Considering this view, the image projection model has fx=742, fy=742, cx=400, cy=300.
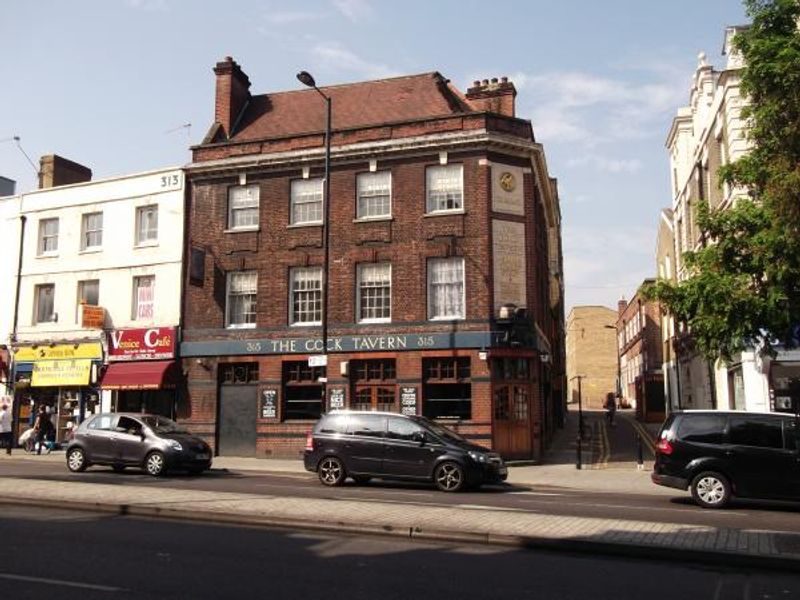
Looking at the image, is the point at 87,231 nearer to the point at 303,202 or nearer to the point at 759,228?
the point at 303,202

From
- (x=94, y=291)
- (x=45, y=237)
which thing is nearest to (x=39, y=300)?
(x=45, y=237)

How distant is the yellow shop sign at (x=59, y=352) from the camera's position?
27466 millimetres

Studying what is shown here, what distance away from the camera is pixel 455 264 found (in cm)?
2359

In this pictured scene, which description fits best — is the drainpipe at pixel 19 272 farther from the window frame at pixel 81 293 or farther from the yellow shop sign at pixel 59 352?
the window frame at pixel 81 293

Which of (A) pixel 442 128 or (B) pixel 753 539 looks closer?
(B) pixel 753 539

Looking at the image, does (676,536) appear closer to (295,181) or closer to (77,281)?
(295,181)

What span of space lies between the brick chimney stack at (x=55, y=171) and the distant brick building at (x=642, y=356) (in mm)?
Answer: 25011

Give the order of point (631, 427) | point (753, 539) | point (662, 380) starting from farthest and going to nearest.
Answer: point (662, 380) → point (631, 427) → point (753, 539)

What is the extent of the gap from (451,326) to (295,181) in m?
7.67

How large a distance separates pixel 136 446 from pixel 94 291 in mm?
12564

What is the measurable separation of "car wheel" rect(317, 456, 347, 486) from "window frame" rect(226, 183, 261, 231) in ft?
38.5

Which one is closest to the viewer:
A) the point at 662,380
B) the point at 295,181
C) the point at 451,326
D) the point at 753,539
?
the point at 753,539

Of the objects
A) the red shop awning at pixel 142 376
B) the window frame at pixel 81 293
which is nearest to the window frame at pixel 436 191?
the red shop awning at pixel 142 376

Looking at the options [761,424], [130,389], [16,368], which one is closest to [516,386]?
[761,424]
